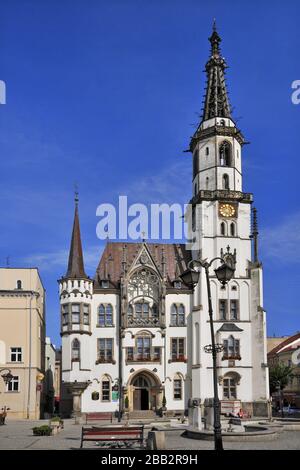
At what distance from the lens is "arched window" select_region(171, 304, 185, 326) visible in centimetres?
6044

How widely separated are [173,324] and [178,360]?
10.8ft

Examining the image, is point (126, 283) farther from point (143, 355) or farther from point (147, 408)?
point (147, 408)

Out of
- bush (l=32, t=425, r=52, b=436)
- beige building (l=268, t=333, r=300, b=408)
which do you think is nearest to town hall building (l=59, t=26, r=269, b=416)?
bush (l=32, t=425, r=52, b=436)

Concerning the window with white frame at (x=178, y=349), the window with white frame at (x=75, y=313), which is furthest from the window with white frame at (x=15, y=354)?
the window with white frame at (x=178, y=349)

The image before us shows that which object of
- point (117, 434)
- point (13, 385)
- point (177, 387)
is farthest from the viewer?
point (177, 387)

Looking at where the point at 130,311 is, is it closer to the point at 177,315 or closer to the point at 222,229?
the point at 177,315

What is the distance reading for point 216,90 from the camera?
Answer: 67.8 meters

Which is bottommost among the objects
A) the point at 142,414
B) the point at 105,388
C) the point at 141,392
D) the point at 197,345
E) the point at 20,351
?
the point at 142,414

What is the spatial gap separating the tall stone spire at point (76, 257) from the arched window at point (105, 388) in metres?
9.43

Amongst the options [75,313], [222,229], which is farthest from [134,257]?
[222,229]

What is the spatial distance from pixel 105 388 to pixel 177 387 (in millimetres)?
6580

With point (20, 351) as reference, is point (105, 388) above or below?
below

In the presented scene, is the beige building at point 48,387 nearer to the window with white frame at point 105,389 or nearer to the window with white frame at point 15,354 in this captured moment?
the window with white frame at point 105,389
